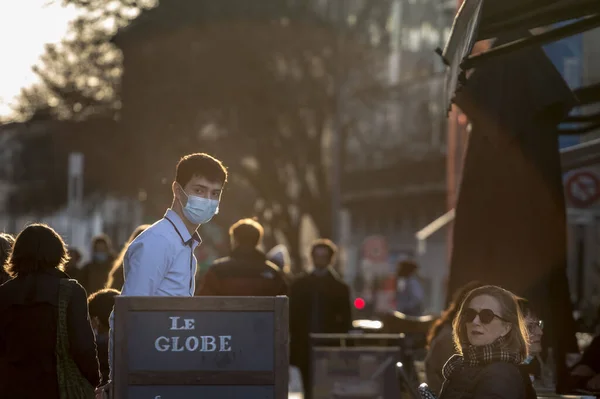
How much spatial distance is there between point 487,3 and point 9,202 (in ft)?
179

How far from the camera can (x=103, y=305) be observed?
9.38 meters

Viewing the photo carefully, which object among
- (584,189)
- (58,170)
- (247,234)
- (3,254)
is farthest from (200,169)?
(58,170)

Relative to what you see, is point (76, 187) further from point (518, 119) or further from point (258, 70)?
point (518, 119)

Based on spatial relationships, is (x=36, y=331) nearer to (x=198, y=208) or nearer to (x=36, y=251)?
(x=36, y=251)

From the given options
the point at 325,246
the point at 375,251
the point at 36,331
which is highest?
the point at 375,251

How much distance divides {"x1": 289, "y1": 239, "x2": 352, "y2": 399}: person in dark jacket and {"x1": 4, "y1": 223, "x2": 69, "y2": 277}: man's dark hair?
7.85 meters

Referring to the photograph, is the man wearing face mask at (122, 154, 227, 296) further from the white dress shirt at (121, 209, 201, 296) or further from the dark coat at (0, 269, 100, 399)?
the dark coat at (0, 269, 100, 399)

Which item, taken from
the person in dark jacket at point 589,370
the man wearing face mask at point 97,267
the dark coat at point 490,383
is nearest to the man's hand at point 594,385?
the person in dark jacket at point 589,370

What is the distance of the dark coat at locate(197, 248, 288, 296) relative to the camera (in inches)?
483

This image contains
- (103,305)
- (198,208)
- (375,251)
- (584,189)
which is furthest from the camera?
(375,251)

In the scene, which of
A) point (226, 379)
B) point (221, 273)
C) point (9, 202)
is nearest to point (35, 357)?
point (226, 379)

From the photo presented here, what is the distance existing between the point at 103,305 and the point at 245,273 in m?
3.05

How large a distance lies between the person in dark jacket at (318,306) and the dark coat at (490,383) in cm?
873

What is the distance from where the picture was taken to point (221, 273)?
488 inches
